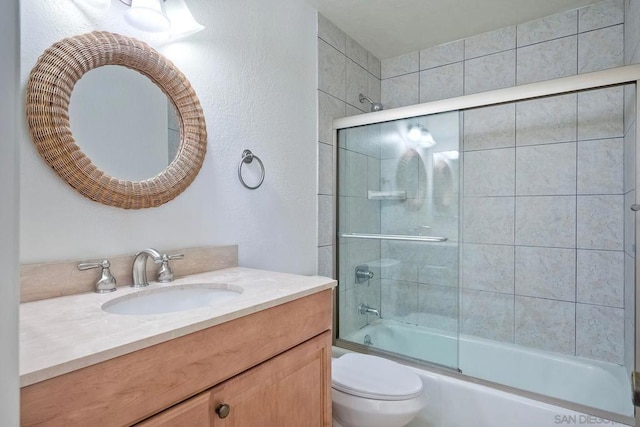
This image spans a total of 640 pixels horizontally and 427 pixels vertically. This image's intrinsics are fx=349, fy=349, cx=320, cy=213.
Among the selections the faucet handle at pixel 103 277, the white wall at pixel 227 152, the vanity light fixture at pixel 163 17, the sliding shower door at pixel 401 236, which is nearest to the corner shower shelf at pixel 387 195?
the sliding shower door at pixel 401 236

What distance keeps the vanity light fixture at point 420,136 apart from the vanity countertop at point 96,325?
48.2 inches

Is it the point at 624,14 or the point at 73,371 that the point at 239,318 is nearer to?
the point at 73,371

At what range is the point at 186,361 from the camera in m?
0.76

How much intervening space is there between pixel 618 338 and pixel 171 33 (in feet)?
A: 8.91

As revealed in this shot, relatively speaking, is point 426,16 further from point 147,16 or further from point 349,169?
point 147,16

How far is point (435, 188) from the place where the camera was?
77.7 inches

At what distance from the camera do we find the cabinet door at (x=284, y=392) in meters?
0.86

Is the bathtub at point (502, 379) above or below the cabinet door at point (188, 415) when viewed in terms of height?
below

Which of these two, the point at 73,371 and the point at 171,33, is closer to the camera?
the point at 73,371

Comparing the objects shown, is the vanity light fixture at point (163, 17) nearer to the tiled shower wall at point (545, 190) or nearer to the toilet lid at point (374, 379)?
the toilet lid at point (374, 379)

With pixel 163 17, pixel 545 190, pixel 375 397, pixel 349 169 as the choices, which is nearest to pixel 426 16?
pixel 349 169

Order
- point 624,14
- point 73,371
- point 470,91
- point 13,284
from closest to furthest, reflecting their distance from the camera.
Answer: point 13,284, point 73,371, point 624,14, point 470,91

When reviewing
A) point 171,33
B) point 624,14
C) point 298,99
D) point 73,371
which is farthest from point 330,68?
point 73,371

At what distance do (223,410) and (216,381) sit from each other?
0.07 meters
